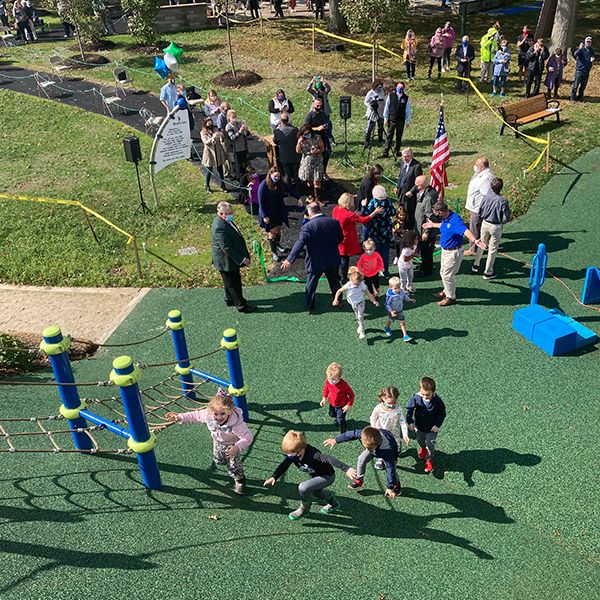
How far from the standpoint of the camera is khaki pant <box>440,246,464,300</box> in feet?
34.4

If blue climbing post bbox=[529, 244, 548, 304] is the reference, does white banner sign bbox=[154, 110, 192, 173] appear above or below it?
above

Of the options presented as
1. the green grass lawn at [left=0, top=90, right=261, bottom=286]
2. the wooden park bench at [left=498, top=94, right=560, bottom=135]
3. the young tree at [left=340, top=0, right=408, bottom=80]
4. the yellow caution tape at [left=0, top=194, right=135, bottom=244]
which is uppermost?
the young tree at [left=340, top=0, right=408, bottom=80]

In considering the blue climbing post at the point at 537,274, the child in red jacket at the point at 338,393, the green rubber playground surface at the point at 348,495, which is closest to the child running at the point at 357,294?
the green rubber playground surface at the point at 348,495

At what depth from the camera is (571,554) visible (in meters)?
6.57

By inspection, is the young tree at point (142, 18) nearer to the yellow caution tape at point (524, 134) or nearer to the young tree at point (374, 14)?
the young tree at point (374, 14)

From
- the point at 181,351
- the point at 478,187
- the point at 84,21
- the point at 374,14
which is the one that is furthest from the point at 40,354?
the point at 84,21

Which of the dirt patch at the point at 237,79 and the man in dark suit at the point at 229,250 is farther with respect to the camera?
the dirt patch at the point at 237,79

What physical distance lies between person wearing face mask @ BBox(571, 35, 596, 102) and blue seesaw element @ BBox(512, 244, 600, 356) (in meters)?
11.6

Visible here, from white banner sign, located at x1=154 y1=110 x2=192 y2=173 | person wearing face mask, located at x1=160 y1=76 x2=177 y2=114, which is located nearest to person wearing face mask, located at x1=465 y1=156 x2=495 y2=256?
white banner sign, located at x1=154 y1=110 x2=192 y2=173

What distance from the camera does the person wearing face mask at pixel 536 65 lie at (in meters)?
19.1

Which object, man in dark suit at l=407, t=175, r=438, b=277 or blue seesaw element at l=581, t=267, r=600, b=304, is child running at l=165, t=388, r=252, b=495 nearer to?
man in dark suit at l=407, t=175, r=438, b=277

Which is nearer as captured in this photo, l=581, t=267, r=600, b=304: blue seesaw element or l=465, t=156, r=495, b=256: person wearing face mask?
l=581, t=267, r=600, b=304: blue seesaw element

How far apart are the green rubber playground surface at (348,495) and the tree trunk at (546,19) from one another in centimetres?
1773

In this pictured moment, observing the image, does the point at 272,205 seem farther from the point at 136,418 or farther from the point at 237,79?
the point at 237,79
